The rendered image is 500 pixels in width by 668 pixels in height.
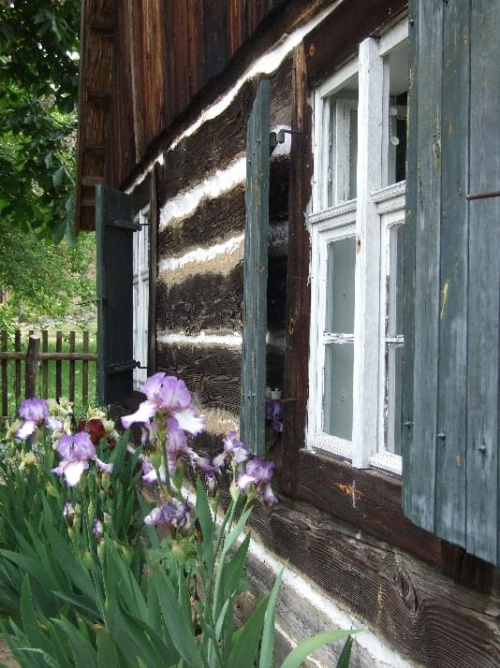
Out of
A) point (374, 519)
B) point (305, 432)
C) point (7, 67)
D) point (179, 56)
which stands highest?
point (7, 67)

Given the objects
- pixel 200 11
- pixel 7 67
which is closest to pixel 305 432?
pixel 200 11

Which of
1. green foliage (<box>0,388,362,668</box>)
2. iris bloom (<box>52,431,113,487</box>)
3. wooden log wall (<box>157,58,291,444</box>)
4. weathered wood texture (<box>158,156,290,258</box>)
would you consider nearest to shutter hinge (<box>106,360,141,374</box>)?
wooden log wall (<box>157,58,291,444</box>)

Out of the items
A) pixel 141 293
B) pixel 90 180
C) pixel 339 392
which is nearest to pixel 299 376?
pixel 339 392

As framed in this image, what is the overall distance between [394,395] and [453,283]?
1.02 meters

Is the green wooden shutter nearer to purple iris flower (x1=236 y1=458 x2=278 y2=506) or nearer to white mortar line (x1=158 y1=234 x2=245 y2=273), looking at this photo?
purple iris flower (x1=236 y1=458 x2=278 y2=506)

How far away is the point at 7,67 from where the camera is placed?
29.5 ft

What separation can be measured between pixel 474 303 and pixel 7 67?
8.67m

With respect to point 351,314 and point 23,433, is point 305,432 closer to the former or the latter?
point 351,314

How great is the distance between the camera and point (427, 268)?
1705 millimetres

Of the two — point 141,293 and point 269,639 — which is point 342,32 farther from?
point 141,293

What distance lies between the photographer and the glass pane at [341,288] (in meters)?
2.62

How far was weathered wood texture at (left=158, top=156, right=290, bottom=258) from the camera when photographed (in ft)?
9.65

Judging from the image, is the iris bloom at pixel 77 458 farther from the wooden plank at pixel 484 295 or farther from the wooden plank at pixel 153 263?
the wooden plank at pixel 153 263

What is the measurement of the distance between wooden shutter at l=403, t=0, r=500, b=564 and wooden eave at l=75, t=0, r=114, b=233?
515cm
